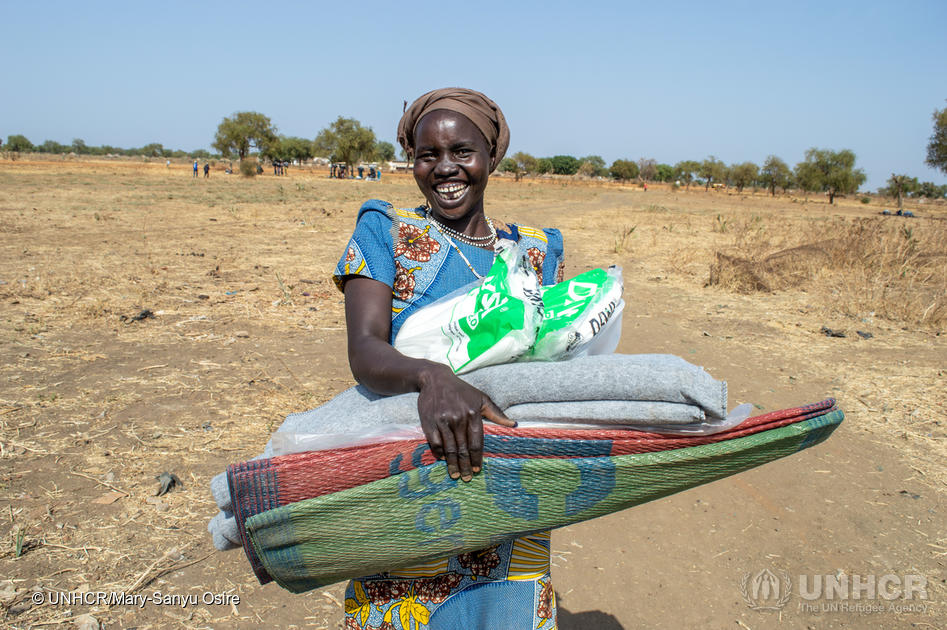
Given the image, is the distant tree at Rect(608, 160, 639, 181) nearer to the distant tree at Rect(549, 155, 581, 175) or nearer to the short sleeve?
the distant tree at Rect(549, 155, 581, 175)

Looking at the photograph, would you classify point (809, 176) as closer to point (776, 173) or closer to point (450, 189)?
point (776, 173)

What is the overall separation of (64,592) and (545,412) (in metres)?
2.51

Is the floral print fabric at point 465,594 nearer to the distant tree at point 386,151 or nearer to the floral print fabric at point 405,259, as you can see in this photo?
the floral print fabric at point 405,259

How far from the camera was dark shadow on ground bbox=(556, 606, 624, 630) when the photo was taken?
2.55 meters

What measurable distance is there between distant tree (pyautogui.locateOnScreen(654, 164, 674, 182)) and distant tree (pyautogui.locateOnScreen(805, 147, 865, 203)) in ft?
144

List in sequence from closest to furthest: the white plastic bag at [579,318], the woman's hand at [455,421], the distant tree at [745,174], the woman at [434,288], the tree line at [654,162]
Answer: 1. the woman's hand at [455,421]
2. the white plastic bag at [579,318]
3. the woman at [434,288]
4. the tree line at [654,162]
5. the distant tree at [745,174]

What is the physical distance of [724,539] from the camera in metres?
3.18

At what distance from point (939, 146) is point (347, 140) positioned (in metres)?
45.1

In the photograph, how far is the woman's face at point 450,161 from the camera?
1531mm

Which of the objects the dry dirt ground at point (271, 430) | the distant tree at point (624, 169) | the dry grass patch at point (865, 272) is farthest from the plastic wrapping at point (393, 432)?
the distant tree at point (624, 169)

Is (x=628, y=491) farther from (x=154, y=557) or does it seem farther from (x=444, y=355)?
(x=154, y=557)

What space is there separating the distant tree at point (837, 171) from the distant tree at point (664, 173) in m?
43.8

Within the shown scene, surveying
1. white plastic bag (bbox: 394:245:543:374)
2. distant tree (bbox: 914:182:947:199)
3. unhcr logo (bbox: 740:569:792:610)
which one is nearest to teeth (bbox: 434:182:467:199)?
white plastic bag (bbox: 394:245:543:374)

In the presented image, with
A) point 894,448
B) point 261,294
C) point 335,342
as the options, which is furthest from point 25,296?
point 894,448
